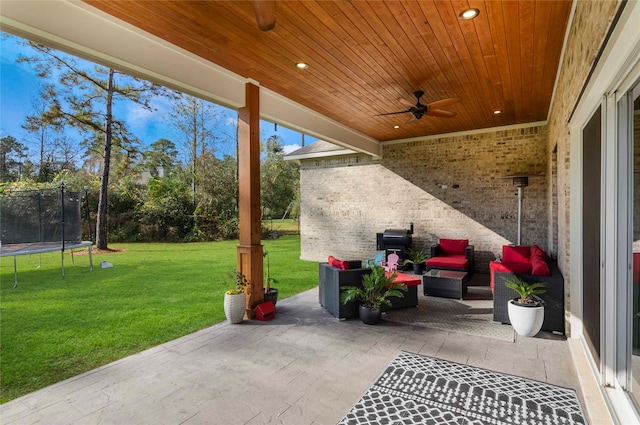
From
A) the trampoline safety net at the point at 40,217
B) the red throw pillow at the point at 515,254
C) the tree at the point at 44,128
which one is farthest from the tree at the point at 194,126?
the red throw pillow at the point at 515,254

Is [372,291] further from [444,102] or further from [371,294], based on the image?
[444,102]

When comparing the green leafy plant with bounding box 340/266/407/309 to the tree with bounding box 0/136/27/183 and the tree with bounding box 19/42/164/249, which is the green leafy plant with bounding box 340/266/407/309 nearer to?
the tree with bounding box 19/42/164/249

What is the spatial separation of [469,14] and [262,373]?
3.77m

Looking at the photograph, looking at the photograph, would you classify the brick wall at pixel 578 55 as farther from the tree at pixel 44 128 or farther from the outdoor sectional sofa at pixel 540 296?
the tree at pixel 44 128

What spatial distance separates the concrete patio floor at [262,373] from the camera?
87.6 inches

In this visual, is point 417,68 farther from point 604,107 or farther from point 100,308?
point 100,308

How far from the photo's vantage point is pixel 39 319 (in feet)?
14.4

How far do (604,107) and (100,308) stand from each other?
6438 mm

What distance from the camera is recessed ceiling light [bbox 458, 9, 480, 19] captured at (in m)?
2.88

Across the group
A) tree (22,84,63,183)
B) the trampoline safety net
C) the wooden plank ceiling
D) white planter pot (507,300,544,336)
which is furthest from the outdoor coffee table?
tree (22,84,63,183)

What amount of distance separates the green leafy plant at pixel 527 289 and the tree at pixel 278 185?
16401 mm

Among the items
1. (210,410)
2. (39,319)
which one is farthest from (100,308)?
(210,410)

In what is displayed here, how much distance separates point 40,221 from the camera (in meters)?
7.26

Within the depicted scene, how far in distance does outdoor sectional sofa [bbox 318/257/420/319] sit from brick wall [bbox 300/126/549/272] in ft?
12.2
